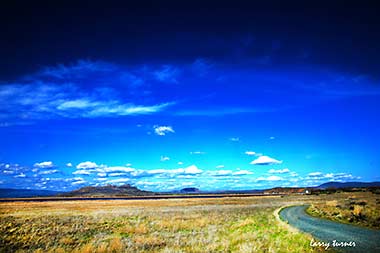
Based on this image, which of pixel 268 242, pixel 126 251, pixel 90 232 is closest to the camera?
pixel 126 251

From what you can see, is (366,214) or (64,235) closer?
(64,235)

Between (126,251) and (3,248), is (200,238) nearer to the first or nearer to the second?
(126,251)

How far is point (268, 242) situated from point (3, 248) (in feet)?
46.9

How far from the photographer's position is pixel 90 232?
23.1 metres

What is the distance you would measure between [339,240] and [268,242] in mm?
3666

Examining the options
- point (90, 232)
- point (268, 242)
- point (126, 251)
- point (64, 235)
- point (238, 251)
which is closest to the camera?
point (238, 251)

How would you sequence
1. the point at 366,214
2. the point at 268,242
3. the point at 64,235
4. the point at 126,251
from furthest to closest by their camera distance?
the point at 366,214
the point at 64,235
the point at 268,242
the point at 126,251


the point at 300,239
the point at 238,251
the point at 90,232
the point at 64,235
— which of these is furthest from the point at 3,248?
the point at 300,239

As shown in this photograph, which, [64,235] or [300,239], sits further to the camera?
[64,235]

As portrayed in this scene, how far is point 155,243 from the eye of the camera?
17.9 m

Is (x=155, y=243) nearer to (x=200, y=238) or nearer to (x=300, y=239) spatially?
(x=200, y=238)

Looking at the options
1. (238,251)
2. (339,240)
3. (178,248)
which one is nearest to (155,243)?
(178,248)

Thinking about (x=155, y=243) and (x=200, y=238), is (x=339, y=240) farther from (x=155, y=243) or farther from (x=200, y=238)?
(x=155, y=243)

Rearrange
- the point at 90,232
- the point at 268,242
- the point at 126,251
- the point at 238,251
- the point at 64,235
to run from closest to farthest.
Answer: the point at 238,251, the point at 126,251, the point at 268,242, the point at 64,235, the point at 90,232
